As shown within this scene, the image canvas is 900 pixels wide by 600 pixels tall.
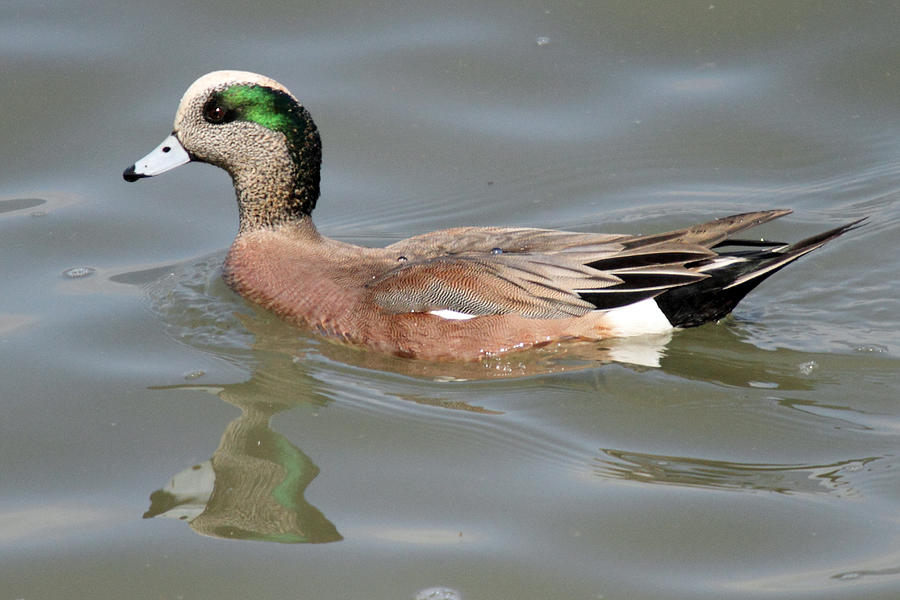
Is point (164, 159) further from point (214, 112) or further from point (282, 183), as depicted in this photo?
point (282, 183)

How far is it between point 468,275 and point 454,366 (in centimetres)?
41

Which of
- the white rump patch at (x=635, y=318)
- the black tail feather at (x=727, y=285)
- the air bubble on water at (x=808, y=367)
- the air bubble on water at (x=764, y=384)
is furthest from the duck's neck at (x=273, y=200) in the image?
the air bubble on water at (x=808, y=367)

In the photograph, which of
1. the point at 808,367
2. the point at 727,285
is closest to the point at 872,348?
the point at 808,367

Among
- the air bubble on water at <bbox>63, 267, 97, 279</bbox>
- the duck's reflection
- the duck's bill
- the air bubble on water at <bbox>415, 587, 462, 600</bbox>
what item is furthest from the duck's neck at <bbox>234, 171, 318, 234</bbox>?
the air bubble on water at <bbox>415, 587, 462, 600</bbox>

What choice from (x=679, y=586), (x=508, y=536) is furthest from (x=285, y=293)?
(x=679, y=586)

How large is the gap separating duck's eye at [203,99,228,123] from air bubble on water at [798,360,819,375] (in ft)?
9.47

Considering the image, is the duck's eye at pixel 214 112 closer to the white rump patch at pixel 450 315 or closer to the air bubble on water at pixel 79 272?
the air bubble on water at pixel 79 272

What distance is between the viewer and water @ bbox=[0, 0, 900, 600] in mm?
4074

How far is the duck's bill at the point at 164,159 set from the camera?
593cm

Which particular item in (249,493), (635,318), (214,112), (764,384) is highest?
(214,112)

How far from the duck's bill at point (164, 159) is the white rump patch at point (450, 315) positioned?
1.52 meters

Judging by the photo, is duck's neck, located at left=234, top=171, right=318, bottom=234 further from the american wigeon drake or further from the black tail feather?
the black tail feather

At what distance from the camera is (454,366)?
539 cm

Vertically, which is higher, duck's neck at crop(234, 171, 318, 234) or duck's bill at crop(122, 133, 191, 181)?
duck's bill at crop(122, 133, 191, 181)
